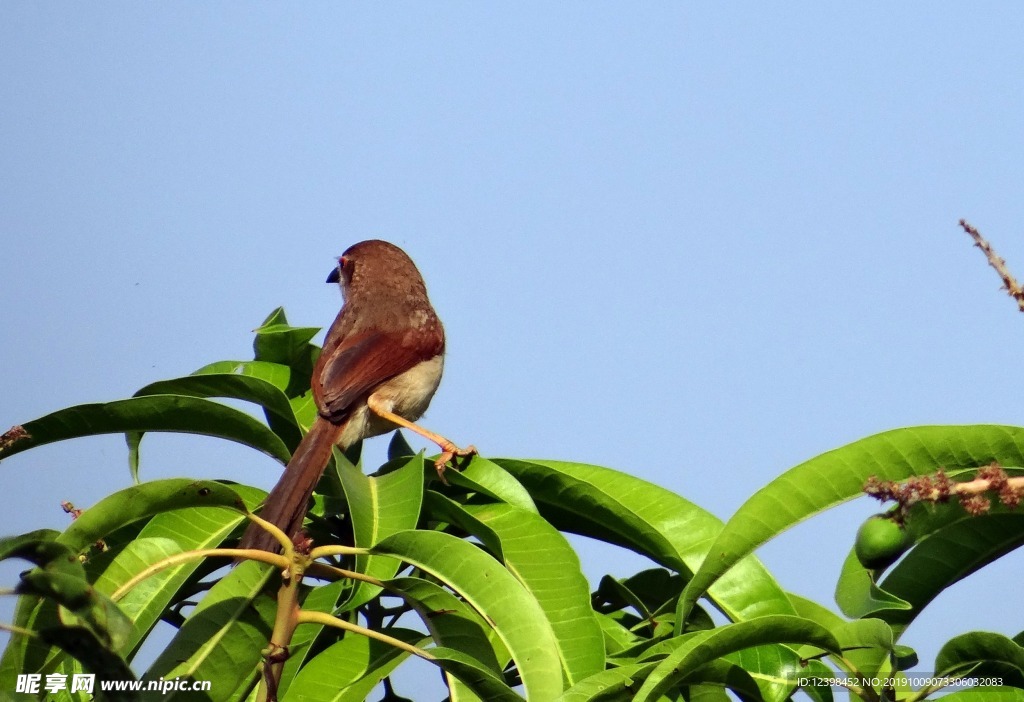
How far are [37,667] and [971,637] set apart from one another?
2408mm

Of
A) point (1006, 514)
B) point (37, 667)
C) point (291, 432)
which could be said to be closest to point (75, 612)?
point (37, 667)

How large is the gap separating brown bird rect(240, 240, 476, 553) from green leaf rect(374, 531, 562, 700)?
26.0 inches

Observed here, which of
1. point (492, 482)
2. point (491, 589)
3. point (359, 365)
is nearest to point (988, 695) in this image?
point (491, 589)

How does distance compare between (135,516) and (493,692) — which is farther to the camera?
(135,516)

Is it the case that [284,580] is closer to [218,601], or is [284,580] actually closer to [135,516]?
[218,601]

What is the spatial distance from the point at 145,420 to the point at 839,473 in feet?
6.66

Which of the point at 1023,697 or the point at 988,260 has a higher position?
the point at 988,260

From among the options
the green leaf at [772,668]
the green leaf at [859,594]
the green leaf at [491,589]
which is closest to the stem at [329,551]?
the green leaf at [491,589]

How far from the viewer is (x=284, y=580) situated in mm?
2721

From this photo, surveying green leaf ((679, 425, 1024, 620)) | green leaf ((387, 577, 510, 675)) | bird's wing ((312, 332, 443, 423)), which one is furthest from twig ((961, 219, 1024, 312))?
bird's wing ((312, 332, 443, 423))

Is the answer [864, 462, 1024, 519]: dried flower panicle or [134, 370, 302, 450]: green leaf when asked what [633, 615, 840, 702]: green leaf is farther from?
[134, 370, 302, 450]: green leaf

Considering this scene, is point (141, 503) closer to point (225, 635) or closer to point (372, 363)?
point (225, 635)

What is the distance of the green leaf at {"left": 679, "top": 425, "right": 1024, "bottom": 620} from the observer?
2650 mm

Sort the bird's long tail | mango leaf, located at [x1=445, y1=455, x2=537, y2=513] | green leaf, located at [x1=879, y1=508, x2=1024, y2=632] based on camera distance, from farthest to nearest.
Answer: mango leaf, located at [x1=445, y1=455, x2=537, y2=513] < the bird's long tail < green leaf, located at [x1=879, y1=508, x2=1024, y2=632]
